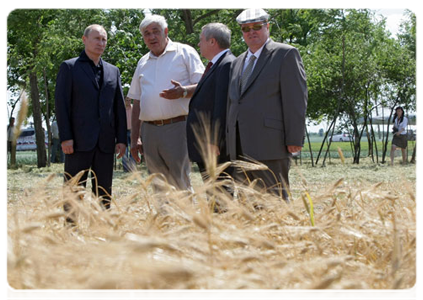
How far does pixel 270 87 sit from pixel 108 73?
1418mm

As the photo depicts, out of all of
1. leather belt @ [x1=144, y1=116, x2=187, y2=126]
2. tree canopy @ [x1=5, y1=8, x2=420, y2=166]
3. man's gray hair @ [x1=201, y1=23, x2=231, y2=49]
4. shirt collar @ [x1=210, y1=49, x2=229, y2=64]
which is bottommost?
leather belt @ [x1=144, y1=116, x2=187, y2=126]

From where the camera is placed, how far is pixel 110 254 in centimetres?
126

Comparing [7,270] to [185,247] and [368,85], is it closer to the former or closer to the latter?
[185,247]

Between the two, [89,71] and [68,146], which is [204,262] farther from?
[89,71]

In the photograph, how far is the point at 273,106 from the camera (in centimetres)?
388

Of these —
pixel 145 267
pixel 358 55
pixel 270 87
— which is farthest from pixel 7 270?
pixel 358 55

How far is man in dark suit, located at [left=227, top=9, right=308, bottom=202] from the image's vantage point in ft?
12.5

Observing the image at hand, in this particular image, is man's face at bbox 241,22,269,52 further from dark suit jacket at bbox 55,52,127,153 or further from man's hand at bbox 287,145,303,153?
dark suit jacket at bbox 55,52,127,153

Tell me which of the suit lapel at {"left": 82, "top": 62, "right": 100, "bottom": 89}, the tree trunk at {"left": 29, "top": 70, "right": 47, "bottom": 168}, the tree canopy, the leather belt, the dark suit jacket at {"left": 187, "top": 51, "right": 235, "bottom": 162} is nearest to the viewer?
the dark suit jacket at {"left": 187, "top": 51, "right": 235, "bottom": 162}

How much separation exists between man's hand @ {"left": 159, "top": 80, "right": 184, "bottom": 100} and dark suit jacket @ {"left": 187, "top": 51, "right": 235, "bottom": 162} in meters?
0.11

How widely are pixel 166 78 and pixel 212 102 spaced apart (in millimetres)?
519

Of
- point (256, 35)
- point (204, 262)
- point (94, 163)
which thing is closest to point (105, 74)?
point (94, 163)

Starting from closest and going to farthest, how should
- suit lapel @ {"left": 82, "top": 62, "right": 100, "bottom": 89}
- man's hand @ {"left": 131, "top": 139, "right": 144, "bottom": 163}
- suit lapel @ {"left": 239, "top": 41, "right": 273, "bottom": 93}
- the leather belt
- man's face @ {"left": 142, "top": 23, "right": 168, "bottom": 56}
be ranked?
suit lapel @ {"left": 239, "top": 41, "right": 273, "bottom": 93}
suit lapel @ {"left": 82, "top": 62, "right": 100, "bottom": 89}
man's face @ {"left": 142, "top": 23, "right": 168, "bottom": 56}
the leather belt
man's hand @ {"left": 131, "top": 139, "right": 144, "bottom": 163}

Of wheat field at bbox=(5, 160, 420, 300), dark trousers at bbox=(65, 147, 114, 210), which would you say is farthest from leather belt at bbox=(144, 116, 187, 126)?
wheat field at bbox=(5, 160, 420, 300)
